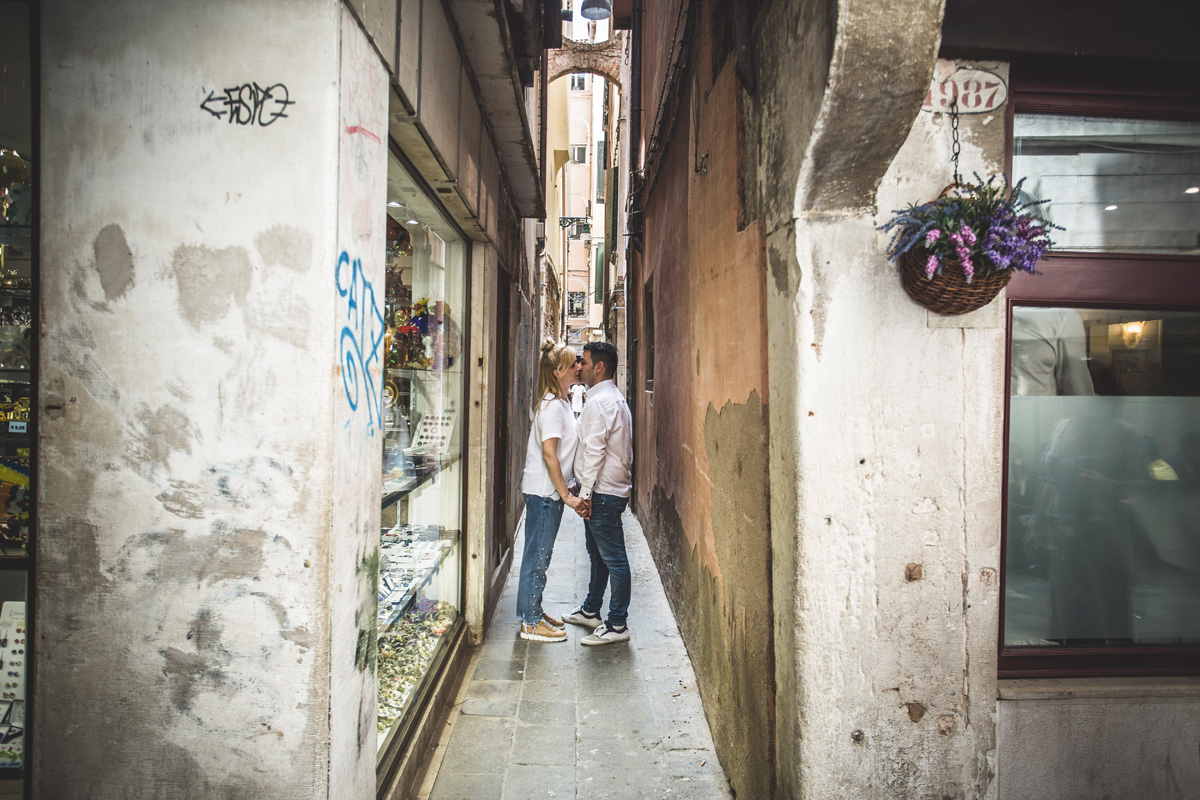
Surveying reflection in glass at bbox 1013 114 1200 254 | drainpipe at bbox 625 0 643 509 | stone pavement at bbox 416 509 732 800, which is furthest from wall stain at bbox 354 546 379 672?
drainpipe at bbox 625 0 643 509

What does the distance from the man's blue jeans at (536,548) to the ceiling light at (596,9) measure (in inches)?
321

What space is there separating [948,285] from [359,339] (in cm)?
188

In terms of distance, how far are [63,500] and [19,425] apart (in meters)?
0.88

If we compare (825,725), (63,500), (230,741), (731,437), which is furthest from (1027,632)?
(63,500)

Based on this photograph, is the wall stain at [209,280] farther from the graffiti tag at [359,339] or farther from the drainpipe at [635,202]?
the drainpipe at [635,202]

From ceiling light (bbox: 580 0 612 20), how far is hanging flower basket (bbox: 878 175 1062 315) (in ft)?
29.3

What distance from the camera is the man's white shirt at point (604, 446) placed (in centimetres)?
437

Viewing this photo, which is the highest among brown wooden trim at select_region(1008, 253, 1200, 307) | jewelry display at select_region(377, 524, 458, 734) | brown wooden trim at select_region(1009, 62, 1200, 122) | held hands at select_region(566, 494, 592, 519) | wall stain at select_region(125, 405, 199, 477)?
brown wooden trim at select_region(1009, 62, 1200, 122)

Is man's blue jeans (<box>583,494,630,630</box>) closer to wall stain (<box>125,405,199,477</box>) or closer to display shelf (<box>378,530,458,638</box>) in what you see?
display shelf (<box>378,530,458,638</box>)

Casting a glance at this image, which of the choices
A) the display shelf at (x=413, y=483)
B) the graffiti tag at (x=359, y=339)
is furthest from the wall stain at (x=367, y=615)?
the display shelf at (x=413, y=483)

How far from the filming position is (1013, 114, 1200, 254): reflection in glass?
8.17ft

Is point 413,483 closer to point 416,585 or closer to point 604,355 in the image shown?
point 416,585

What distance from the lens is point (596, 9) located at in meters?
9.35

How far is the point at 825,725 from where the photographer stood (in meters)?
2.13
